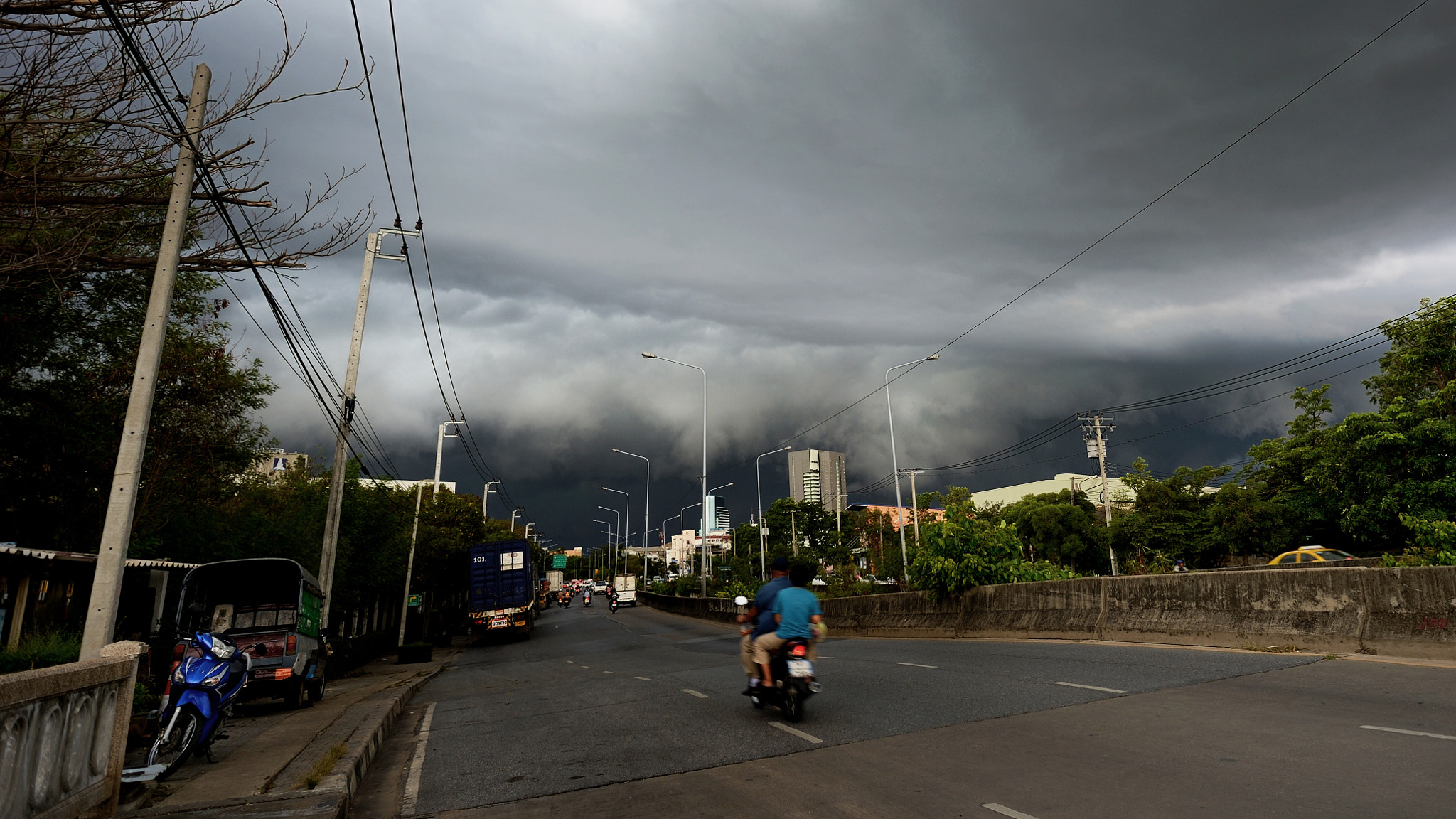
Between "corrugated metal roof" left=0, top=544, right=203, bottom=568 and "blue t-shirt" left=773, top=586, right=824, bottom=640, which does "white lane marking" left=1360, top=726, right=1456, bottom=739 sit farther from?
"corrugated metal roof" left=0, top=544, right=203, bottom=568

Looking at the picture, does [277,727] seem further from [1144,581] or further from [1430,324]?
[1430,324]

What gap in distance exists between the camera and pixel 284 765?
7680 millimetres

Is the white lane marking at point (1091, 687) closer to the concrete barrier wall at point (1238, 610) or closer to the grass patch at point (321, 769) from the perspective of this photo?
the concrete barrier wall at point (1238, 610)

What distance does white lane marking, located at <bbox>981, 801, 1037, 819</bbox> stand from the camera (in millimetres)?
4816

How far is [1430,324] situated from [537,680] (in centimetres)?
3820

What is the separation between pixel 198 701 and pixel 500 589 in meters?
29.8

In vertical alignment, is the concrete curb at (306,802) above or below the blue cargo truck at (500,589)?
below

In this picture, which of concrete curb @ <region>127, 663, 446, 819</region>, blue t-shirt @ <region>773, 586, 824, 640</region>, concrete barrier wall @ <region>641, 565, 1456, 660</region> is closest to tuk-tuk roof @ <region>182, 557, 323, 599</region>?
concrete curb @ <region>127, 663, 446, 819</region>

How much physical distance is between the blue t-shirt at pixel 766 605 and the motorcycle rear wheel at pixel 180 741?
582 cm

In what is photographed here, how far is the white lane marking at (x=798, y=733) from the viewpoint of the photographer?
750 centimetres

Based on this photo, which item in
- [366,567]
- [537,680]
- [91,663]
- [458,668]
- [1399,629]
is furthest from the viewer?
[366,567]

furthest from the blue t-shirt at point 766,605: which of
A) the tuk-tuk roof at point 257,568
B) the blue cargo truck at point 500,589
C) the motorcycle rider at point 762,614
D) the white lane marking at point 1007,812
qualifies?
the blue cargo truck at point 500,589

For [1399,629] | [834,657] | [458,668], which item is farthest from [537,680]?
[1399,629]

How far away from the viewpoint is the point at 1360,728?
6.50 meters
